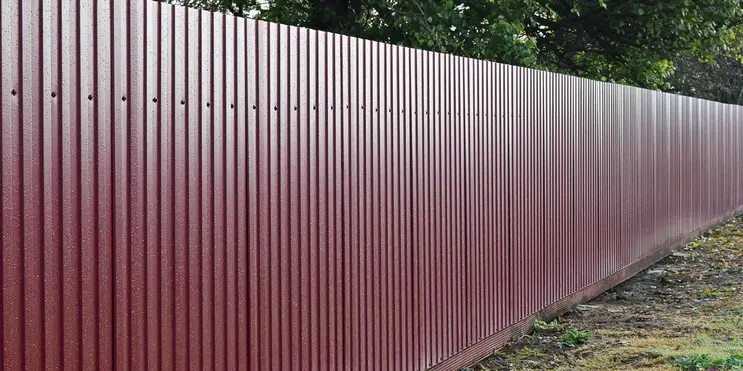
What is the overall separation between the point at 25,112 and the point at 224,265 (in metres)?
1.34

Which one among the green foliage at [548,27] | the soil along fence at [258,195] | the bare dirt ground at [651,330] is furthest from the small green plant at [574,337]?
the green foliage at [548,27]

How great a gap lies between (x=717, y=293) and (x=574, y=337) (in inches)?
117

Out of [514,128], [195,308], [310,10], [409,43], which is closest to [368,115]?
[195,308]

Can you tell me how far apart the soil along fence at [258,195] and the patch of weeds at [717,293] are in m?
2.23

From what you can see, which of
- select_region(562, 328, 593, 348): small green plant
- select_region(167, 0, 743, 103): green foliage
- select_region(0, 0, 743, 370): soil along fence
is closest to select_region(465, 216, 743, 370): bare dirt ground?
select_region(562, 328, 593, 348): small green plant

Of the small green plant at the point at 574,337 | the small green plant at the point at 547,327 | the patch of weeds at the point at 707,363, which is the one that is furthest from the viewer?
the small green plant at the point at 547,327

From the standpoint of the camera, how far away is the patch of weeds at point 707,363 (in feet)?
21.9

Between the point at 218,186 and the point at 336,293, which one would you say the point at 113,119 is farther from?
the point at 336,293

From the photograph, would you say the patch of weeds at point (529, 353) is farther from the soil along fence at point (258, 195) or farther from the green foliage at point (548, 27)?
the green foliage at point (548, 27)

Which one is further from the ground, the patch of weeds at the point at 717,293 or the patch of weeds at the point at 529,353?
the patch of weeds at the point at 717,293

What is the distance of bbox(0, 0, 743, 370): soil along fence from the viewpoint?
11.4 feet

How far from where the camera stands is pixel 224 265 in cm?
444

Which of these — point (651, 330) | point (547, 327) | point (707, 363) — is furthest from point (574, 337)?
point (707, 363)

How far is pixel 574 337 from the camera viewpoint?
8031mm
